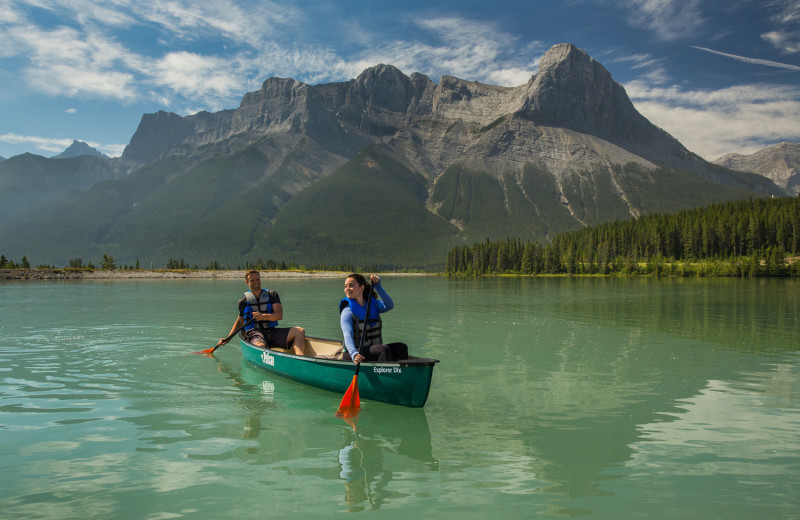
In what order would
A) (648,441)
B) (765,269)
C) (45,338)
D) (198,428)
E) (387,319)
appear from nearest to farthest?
1. (648,441)
2. (198,428)
3. (45,338)
4. (387,319)
5. (765,269)

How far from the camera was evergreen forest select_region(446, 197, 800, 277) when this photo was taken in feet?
440

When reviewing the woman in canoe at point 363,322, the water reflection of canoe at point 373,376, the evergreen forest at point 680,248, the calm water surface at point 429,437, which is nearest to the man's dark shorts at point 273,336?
the calm water surface at point 429,437

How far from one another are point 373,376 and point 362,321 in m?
1.86

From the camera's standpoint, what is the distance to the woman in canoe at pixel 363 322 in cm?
1502

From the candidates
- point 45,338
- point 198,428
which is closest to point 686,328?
point 198,428

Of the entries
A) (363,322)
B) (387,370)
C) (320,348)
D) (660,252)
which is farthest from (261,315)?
(660,252)

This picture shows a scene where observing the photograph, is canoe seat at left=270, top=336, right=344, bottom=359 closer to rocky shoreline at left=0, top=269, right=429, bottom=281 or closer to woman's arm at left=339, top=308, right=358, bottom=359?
woman's arm at left=339, top=308, right=358, bottom=359

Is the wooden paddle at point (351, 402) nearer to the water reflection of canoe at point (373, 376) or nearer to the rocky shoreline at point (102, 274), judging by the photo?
the water reflection of canoe at point (373, 376)

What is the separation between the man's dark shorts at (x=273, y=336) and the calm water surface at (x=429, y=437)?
1355mm

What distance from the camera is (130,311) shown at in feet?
152

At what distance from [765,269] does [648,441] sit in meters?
142

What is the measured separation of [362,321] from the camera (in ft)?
50.9

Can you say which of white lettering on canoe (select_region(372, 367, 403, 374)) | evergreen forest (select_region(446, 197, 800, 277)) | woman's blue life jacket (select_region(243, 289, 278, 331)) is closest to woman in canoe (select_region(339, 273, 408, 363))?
white lettering on canoe (select_region(372, 367, 403, 374))

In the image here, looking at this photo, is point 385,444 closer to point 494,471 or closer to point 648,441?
point 494,471
